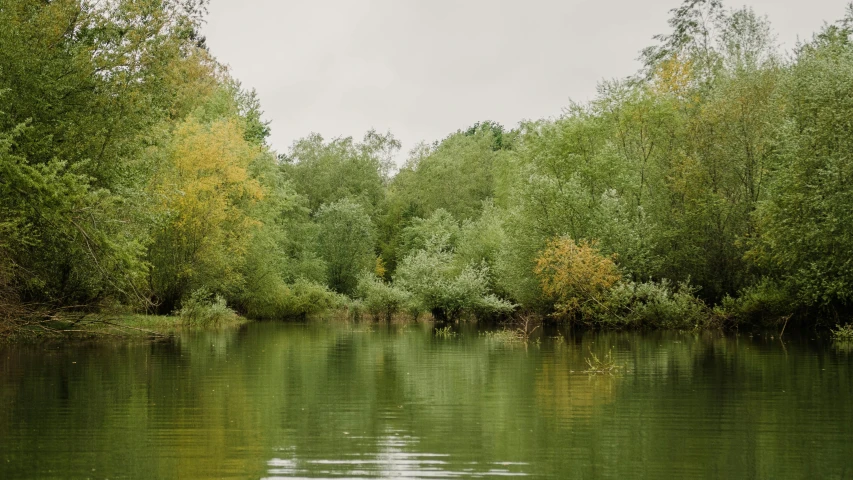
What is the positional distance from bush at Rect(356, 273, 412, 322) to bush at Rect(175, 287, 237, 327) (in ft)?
37.6

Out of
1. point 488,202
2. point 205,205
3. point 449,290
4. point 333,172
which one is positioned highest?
point 333,172

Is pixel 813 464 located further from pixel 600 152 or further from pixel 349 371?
pixel 600 152

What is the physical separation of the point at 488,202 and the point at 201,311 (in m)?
32.4

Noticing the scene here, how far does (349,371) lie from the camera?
21109 mm

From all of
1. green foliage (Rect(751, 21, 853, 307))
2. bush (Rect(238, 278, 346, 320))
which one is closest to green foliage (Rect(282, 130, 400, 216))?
bush (Rect(238, 278, 346, 320))

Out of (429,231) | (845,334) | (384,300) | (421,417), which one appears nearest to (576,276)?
(845,334)

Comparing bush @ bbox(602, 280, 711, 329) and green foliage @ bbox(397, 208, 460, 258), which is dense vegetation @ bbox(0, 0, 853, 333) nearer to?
bush @ bbox(602, 280, 711, 329)

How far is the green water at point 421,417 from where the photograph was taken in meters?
9.78

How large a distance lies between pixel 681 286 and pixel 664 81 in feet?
57.6

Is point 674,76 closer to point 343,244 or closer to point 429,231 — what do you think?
point 429,231

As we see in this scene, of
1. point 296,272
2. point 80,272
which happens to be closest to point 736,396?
point 80,272

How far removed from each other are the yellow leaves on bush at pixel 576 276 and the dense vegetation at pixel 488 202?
0.35ft

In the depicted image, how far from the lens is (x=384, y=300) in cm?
5447

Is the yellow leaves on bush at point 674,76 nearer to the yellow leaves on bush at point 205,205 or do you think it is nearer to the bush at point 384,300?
the bush at point 384,300
